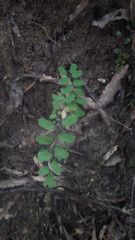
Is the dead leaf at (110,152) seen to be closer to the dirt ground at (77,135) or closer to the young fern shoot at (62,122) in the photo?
the dirt ground at (77,135)

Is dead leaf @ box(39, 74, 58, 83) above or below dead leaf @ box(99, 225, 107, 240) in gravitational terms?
above

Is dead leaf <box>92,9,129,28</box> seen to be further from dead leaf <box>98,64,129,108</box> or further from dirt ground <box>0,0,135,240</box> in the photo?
dead leaf <box>98,64,129,108</box>

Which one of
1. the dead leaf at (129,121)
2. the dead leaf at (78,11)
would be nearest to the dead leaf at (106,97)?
the dead leaf at (129,121)

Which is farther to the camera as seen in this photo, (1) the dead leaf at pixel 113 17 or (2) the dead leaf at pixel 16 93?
(2) the dead leaf at pixel 16 93

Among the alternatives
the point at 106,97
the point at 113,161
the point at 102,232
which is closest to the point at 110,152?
the point at 113,161

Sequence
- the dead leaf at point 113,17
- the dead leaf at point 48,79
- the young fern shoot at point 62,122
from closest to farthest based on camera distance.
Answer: the young fern shoot at point 62,122, the dead leaf at point 113,17, the dead leaf at point 48,79

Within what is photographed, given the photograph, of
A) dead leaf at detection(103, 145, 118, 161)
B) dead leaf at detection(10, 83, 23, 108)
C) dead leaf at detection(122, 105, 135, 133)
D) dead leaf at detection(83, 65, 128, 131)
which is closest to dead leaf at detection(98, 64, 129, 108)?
dead leaf at detection(83, 65, 128, 131)

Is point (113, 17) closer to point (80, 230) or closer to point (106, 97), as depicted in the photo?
point (106, 97)
